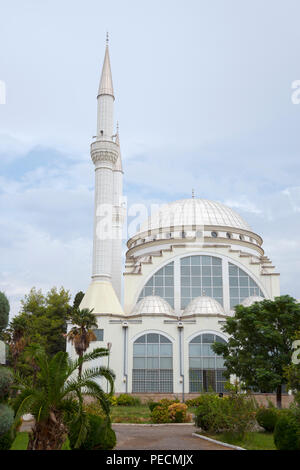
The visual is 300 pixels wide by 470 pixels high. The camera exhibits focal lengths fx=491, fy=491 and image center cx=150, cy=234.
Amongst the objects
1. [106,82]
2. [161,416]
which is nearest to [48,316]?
[106,82]

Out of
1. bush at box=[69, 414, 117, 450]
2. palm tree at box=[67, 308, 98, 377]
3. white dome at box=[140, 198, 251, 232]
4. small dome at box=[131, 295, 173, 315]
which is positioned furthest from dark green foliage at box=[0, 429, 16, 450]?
white dome at box=[140, 198, 251, 232]

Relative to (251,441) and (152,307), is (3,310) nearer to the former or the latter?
(251,441)

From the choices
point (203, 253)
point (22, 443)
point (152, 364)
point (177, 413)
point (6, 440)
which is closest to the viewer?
point (6, 440)

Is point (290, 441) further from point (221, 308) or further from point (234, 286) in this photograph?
point (234, 286)

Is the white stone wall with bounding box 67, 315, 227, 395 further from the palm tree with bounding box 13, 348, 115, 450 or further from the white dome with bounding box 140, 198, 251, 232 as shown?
the palm tree with bounding box 13, 348, 115, 450

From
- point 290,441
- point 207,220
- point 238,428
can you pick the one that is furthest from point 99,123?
point 290,441

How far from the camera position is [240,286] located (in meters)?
49.8

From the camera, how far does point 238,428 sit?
60.5 ft

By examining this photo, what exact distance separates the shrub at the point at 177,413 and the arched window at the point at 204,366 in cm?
1573

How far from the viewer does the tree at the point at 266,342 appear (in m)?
29.5

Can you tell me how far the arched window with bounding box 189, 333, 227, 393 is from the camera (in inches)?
1661

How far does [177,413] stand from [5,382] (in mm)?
14402

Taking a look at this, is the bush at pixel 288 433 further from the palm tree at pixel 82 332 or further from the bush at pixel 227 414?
the palm tree at pixel 82 332

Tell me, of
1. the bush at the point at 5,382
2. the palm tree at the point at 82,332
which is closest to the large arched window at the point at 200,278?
the palm tree at the point at 82,332
